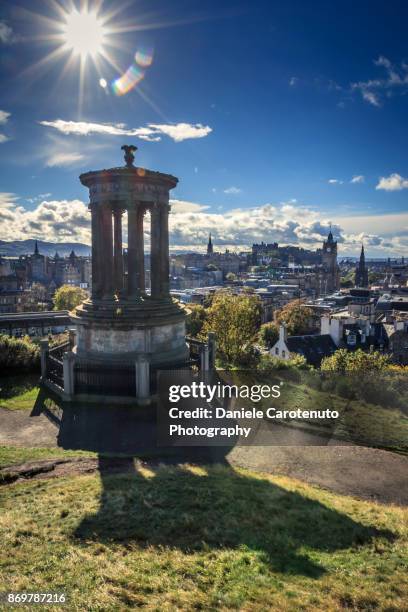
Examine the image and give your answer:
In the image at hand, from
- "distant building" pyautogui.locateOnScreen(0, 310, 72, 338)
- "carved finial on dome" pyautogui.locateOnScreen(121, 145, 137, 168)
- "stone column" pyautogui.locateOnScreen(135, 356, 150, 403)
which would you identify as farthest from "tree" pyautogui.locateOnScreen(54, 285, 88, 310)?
"stone column" pyautogui.locateOnScreen(135, 356, 150, 403)

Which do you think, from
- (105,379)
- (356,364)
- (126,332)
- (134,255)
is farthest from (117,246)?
(356,364)

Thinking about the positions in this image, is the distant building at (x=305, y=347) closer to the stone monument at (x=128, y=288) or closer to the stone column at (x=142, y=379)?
the stone monument at (x=128, y=288)

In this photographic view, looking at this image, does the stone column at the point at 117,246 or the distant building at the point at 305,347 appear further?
the distant building at the point at 305,347

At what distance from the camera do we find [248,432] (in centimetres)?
1673

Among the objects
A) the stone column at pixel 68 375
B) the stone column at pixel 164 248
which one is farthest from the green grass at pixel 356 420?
the stone column at pixel 68 375

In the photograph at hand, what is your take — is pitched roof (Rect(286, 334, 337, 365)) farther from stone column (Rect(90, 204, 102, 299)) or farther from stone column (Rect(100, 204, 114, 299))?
stone column (Rect(90, 204, 102, 299))

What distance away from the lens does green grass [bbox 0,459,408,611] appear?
7.01m

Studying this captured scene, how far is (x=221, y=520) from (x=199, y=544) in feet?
3.87

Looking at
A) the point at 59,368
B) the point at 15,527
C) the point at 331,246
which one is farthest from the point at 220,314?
the point at 331,246

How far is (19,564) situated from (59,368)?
45.0 ft

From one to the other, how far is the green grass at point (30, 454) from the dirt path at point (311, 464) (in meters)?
0.46

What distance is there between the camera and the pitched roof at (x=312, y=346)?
45688 millimetres

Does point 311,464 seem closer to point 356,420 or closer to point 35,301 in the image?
point 356,420

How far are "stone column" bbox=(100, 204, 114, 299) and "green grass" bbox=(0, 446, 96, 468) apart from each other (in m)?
9.30
